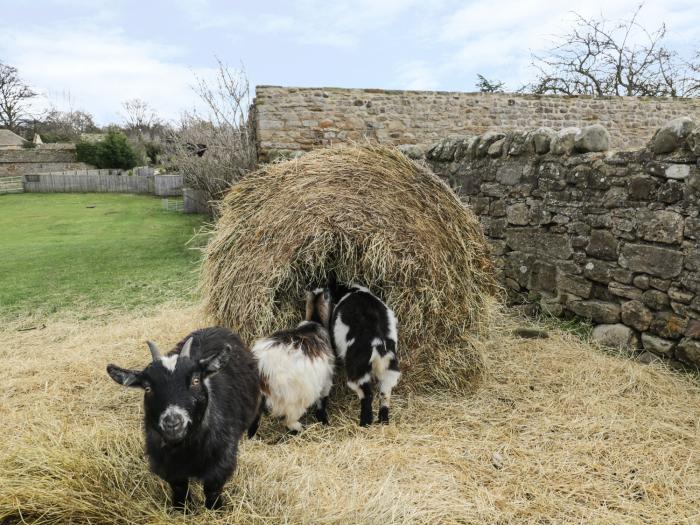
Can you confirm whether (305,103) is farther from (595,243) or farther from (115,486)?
(115,486)

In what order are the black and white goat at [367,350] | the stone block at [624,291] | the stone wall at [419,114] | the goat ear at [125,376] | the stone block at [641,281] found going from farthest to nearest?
1. the stone wall at [419,114]
2. the stone block at [624,291]
3. the stone block at [641,281]
4. the black and white goat at [367,350]
5. the goat ear at [125,376]

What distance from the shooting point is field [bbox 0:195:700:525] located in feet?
9.32

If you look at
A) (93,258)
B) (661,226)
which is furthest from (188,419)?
(93,258)

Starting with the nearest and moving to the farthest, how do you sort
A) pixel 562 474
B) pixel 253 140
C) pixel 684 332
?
pixel 562 474, pixel 684 332, pixel 253 140

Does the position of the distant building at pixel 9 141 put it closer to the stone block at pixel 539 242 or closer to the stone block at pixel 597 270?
the stone block at pixel 539 242

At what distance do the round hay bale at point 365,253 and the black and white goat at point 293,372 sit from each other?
1.82 ft

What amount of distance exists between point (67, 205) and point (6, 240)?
9.53 metres

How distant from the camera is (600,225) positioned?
19.4 ft

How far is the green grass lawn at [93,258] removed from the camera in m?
8.96

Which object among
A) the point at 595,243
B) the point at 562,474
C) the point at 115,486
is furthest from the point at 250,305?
the point at 595,243

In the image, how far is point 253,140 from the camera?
13.4m

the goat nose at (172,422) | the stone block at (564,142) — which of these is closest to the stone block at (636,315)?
the stone block at (564,142)

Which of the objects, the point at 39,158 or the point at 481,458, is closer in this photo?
the point at 481,458

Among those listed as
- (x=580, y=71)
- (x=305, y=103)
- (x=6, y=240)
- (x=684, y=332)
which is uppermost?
(x=580, y=71)
